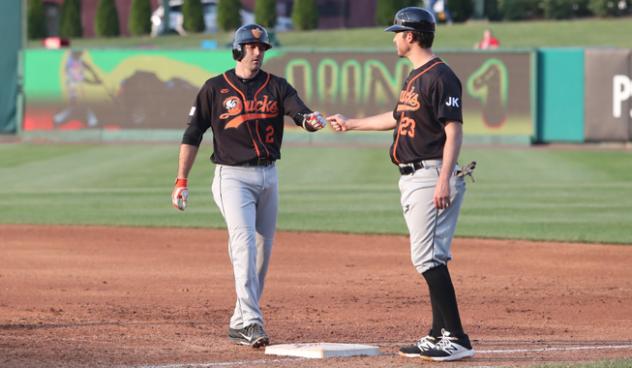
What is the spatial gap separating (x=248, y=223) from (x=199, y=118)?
0.83 meters

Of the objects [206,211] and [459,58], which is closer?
[206,211]

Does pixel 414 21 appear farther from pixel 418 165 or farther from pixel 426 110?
pixel 418 165

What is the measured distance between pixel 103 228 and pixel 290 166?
8.76m

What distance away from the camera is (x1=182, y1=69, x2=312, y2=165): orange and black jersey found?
8.33 meters

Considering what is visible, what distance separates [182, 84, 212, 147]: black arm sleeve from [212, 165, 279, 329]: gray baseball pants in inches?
10.5

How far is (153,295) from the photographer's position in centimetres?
1074

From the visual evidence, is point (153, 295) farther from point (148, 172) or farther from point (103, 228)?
point (148, 172)

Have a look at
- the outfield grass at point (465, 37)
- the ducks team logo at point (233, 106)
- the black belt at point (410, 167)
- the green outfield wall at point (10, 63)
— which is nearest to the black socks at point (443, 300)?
the black belt at point (410, 167)

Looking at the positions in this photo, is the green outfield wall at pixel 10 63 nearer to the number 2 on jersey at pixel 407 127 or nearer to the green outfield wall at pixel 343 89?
the green outfield wall at pixel 343 89

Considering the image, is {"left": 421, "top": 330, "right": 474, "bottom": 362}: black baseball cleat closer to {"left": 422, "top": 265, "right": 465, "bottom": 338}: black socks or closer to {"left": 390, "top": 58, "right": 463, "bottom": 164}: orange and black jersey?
{"left": 422, "top": 265, "right": 465, "bottom": 338}: black socks

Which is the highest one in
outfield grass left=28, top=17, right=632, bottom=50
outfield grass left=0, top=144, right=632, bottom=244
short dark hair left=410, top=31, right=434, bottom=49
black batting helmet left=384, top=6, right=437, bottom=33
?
outfield grass left=28, top=17, right=632, bottom=50

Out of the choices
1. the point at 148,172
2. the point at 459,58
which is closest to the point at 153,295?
the point at 148,172

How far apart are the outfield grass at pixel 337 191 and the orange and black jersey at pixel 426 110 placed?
7770mm

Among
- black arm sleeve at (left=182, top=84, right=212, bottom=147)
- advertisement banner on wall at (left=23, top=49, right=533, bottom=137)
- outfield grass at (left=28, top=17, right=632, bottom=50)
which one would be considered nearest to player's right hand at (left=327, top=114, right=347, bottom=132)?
→ black arm sleeve at (left=182, top=84, right=212, bottom=147)
